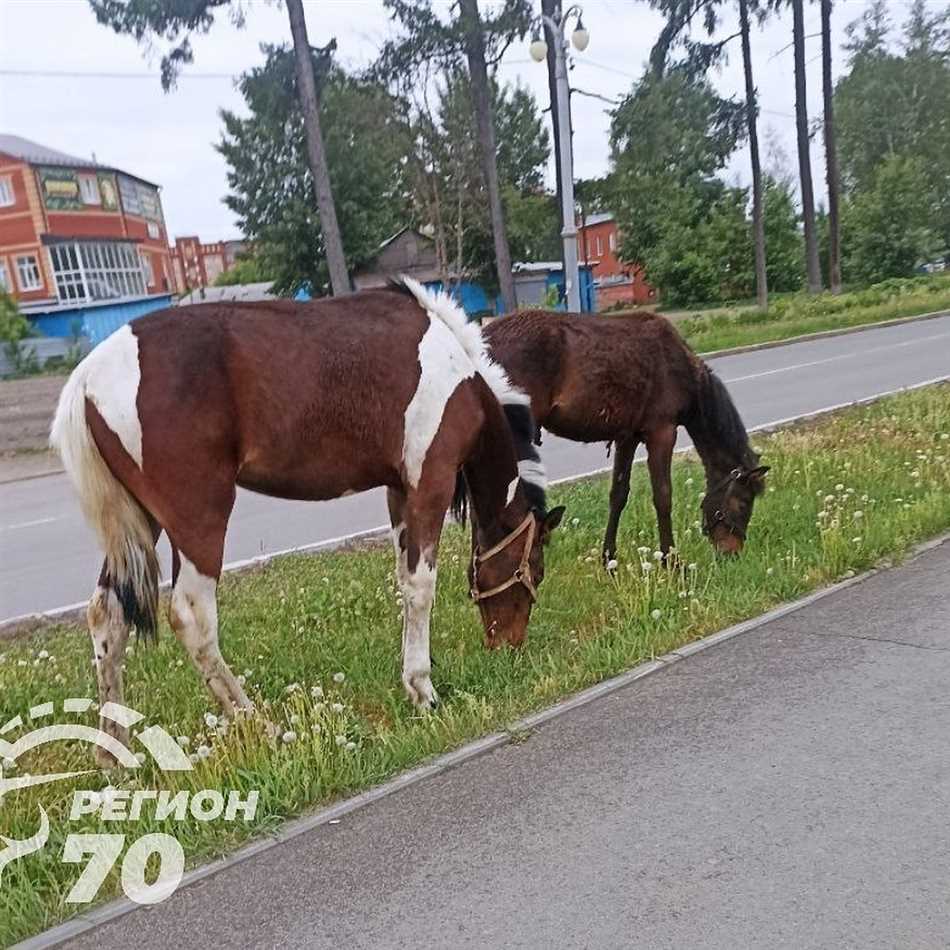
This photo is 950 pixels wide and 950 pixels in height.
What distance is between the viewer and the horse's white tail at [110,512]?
3.68 meters

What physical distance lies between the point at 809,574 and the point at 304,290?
126 ft

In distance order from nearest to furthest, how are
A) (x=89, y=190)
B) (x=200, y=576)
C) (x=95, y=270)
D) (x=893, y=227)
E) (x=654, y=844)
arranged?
(x=654, y=844) < (x=200, y=576) < (x=893, y=227) < (x=95, y=270) < (x=89, y=190)

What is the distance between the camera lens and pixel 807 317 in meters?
26.8

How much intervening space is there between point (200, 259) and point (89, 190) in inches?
1831

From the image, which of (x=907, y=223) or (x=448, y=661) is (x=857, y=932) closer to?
(x=448, y=661)

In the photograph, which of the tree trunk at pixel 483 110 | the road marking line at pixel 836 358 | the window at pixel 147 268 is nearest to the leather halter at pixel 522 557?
the road marking line at pixel 836 358

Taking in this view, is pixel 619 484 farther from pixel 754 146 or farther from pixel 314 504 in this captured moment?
pixel 754 146

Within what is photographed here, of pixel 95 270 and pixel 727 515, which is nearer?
pixel 727 515

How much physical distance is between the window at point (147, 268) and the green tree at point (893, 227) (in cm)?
4485

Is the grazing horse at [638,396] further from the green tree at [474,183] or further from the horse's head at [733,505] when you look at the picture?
the green tree at [474,183]

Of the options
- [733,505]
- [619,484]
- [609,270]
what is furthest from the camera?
[609,270]

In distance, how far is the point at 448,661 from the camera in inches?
181

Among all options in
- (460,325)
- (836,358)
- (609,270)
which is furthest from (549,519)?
(609,270)

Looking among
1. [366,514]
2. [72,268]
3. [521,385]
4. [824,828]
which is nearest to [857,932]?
[824,828]
